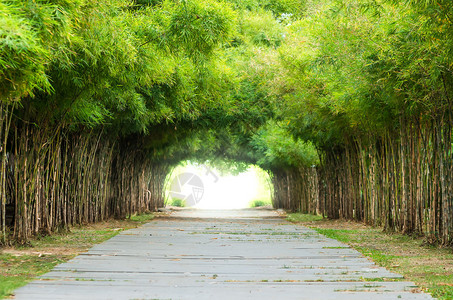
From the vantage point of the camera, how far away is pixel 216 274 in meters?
4.05

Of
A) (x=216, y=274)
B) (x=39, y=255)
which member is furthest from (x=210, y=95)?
(x=216, y=274)

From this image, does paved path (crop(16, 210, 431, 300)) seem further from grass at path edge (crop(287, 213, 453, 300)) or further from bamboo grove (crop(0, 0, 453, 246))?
bamboo grove (crop(0, 0, 453, 246))

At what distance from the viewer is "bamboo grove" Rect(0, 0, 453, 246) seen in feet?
14.4

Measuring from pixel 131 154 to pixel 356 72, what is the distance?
7.09 meters

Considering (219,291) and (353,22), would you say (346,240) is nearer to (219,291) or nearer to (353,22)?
(353,22)

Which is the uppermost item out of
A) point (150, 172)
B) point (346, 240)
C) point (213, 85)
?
point (213, 85)

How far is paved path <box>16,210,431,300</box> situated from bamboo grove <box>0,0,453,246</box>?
1354mm

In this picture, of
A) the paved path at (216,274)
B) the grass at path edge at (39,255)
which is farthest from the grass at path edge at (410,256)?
the grass at path edge at (39,255)

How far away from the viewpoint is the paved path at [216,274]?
3.27 m

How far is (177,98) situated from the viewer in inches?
301

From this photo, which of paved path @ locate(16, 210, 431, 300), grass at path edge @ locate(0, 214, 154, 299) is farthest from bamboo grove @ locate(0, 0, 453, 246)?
paved path @ locate(16, 210, 431, 300)

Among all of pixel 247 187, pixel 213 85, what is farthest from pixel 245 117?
pixel 247 187

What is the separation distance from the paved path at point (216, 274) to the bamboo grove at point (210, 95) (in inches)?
53.3

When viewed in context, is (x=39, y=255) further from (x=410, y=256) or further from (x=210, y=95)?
(x=210, y=95)
